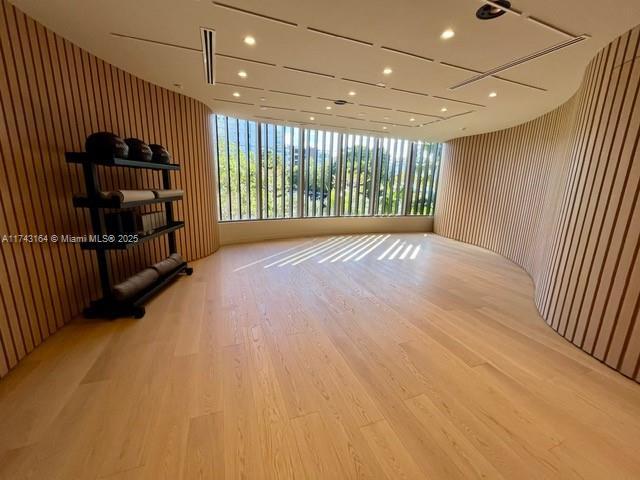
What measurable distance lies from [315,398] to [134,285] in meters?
2.56

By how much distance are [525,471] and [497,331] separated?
5.46ft

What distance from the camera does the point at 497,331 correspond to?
9.26 feet

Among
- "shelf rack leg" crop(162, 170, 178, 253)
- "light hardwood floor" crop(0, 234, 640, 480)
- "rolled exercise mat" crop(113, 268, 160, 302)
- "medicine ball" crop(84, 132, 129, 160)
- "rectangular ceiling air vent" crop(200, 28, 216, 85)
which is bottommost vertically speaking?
"light hardwood floor" crop(0, 234, 640, 480)

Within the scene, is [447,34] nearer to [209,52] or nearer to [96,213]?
[209,52]

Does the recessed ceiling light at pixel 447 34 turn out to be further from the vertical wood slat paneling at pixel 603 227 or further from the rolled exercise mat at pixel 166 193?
the rolled exercise mat at pixel 166 193

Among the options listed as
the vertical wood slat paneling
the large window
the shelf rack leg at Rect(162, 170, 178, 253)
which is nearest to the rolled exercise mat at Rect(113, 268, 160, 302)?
the shelf rack leg at Rect(162, 170, 178, 253)

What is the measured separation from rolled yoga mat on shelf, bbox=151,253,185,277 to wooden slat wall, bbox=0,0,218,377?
430 mm

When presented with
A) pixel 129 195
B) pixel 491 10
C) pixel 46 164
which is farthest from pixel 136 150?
pixel 491 10

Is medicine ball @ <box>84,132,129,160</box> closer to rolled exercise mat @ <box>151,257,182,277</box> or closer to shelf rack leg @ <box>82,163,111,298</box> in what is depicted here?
shelf rack leg @ <box>82,163,111,298</box>

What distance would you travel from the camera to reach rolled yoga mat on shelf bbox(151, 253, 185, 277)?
143 inches

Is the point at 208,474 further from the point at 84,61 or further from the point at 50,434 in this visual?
the point at 84,61

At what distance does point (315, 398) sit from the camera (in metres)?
1.85

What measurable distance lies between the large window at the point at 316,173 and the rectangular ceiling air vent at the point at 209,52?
8.64 feet

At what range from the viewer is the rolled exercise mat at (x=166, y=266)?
3.62 meters
